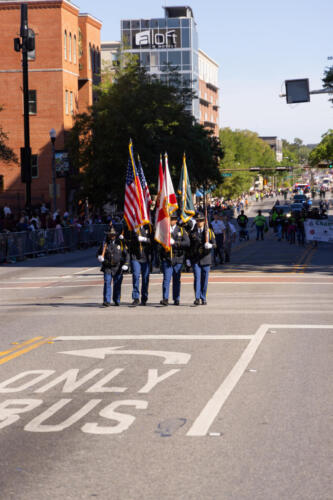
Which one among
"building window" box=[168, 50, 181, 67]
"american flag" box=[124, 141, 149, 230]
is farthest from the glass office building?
"american flag" box=[124, 141, 149, 230]

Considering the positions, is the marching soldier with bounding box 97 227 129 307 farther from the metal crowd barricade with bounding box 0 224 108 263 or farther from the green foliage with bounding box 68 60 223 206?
the green foliage with bounding box 68 60 223 206

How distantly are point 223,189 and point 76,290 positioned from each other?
11518 centimetres

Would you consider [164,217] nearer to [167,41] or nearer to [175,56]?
[175,56]

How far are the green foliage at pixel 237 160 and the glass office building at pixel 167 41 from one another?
943 cm

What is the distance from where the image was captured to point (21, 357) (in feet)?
41.2

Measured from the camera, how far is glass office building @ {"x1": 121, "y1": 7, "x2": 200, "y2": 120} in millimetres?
131375

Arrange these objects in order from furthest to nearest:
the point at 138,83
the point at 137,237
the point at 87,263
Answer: the point at 138,83
the point at 87,263
the point at 137,237

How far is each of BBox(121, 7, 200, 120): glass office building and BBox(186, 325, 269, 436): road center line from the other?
119380 millimetres

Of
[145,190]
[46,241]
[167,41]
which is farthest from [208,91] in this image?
[145,190]

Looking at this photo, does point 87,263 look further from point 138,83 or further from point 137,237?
point 138,83

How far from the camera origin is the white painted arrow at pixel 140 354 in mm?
12012

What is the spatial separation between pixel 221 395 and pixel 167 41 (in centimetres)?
12585

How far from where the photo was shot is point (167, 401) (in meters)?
9.45

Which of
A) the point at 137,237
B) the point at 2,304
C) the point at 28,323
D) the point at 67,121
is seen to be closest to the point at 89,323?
the point at 28,323
